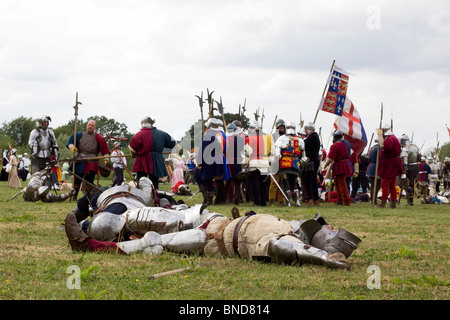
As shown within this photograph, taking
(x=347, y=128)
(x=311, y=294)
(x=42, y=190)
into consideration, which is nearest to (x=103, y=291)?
(x=311, y=294)

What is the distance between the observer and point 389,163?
49.1 ft

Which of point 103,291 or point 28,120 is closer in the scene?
point 103,291

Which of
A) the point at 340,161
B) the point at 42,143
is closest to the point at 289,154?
the point at 340,161

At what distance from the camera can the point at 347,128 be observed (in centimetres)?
1661

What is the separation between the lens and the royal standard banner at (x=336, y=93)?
1638 centimetres

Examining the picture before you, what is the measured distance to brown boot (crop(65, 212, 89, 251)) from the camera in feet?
19.1

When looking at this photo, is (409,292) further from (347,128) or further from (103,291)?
(347,128)

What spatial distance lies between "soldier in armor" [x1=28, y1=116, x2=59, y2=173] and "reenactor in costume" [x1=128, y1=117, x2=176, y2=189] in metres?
4.10

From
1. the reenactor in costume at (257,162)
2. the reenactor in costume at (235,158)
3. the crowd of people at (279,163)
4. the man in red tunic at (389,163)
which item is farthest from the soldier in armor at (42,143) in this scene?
the man in red tunic at (389,163)

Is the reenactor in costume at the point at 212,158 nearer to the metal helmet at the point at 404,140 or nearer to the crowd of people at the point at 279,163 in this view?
the crowd of people at the point at 279,163

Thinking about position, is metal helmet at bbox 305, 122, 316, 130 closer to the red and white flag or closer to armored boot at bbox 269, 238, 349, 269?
the red and white flag

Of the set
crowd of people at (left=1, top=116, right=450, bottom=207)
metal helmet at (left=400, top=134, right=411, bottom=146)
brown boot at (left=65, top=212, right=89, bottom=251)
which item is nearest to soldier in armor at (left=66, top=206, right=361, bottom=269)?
brown boot at (left=65, top=212, right=89, bottom=251)

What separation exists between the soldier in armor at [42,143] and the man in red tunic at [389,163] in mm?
7551
